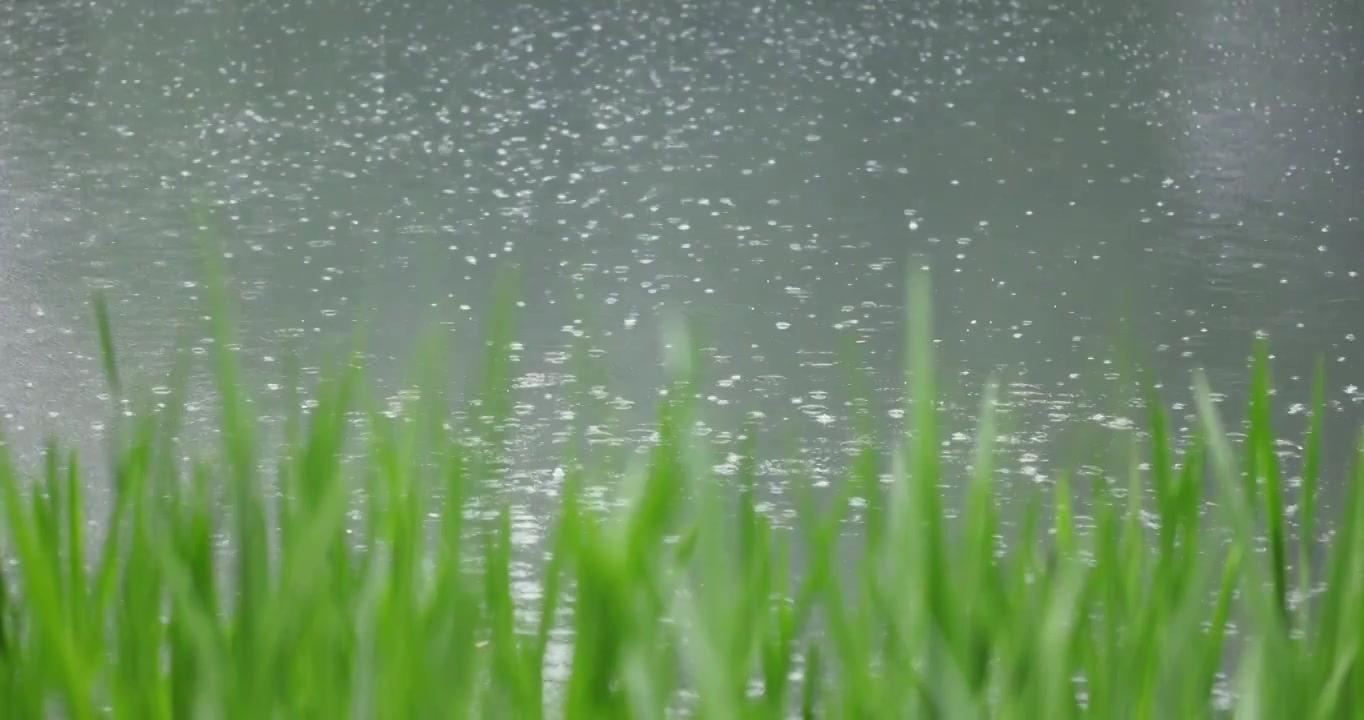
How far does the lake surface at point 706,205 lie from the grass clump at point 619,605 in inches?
4.6

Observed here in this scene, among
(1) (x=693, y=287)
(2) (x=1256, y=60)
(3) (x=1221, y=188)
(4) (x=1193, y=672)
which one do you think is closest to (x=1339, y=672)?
(4) (x=1193, y=672)

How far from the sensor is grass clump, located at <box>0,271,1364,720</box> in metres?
0.50

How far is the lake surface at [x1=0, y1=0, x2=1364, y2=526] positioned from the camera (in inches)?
77.5

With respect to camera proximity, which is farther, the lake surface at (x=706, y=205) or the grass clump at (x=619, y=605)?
the lake surface at (x=706, y=205)

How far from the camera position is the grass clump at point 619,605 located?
1.65ft

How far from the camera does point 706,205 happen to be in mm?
2758

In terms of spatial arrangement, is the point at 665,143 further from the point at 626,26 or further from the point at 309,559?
the point at 309,559

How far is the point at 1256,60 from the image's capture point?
4223 mm

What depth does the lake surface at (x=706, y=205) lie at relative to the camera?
1.97 metres

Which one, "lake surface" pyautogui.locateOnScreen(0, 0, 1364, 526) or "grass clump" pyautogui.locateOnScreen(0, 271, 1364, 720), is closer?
"grass clump" pyautogui.locateOnScreen(0, 271, 1364, 720)

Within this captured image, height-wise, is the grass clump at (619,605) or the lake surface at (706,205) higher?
the lake surface at (706,205)

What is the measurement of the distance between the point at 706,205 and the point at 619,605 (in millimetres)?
2290

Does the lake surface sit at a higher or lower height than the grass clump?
higher

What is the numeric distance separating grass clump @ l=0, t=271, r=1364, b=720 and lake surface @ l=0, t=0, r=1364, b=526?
0.38 feet
